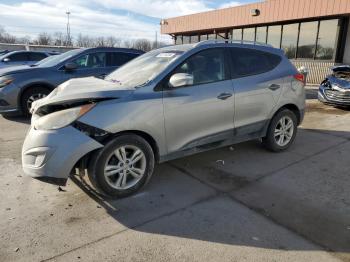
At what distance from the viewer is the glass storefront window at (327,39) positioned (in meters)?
16.0

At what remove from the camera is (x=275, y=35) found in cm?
1898

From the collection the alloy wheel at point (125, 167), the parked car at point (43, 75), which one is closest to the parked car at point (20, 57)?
the parked car at point (43, 75)

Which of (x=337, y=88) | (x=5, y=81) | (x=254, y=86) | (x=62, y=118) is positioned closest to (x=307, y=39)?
(x=337, y=88)

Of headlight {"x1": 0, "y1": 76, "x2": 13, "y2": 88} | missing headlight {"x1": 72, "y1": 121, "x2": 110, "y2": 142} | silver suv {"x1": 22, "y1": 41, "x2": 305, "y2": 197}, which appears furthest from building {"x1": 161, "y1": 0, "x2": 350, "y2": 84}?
missing headlight {"x1": 72, "y1": 121, "x2": 110, "y2": 142}

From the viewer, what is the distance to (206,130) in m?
4.27

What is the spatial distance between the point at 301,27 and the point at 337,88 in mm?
9626

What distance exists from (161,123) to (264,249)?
1782 millimetres

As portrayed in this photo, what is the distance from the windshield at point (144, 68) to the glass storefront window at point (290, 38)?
15.3 meters

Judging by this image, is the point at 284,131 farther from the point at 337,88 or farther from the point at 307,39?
the point at 307,39

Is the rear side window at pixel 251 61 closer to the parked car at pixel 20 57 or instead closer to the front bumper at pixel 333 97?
the front bumper at pixel 333 97

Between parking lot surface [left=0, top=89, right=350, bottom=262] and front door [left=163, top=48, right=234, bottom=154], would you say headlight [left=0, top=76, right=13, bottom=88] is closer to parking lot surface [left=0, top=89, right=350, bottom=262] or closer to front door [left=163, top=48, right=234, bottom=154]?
parking lot surface [left=0, top=89, right=350, bottom=262]

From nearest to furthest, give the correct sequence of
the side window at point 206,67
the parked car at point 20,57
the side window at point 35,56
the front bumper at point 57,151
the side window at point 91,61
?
the front bumper at point 57,151
the side window at point 206,67
the side window at point 91,61
the parked car at point 20,57
the side window at point 35,56

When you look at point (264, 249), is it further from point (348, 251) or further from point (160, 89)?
point (160, 89)

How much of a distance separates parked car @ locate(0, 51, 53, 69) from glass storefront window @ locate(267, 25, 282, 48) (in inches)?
497
